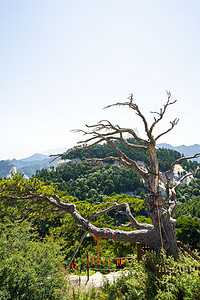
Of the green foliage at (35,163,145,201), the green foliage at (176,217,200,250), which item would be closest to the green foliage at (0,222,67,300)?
the green foliage at (176,217,200,250)

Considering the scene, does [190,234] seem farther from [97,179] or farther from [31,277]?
[97,179]

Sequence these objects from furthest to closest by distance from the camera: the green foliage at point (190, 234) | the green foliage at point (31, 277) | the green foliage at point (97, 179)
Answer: the green foliage at point (97, 179) → the green foliage at point (190, 234) → the green foliage at point (31, 277)

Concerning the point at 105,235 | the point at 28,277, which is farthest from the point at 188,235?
the point at 28,277

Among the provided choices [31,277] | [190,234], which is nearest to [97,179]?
[190,234]

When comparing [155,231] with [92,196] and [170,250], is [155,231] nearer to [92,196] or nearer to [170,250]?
[170,250]

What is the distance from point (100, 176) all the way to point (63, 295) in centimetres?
5673

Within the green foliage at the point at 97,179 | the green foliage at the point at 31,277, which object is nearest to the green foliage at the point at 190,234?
the green foliage at the point at 31,277

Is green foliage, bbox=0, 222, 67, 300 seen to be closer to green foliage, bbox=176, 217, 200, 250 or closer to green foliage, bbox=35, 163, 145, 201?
green foliage, bbox=176, 217, 200, 250

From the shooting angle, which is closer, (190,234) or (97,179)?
(190,234)

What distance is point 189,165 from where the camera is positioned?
8125 centimetres

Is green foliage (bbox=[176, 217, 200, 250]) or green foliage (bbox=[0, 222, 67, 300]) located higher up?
green foliage (bbox=[0, 222, 67, 300])

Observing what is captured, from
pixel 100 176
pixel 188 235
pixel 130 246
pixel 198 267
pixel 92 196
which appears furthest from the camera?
pixel 100 176

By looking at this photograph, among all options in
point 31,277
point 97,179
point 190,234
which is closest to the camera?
point 31,277

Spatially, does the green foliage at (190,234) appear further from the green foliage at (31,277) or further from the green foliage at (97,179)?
the green foliage at (97,179)
